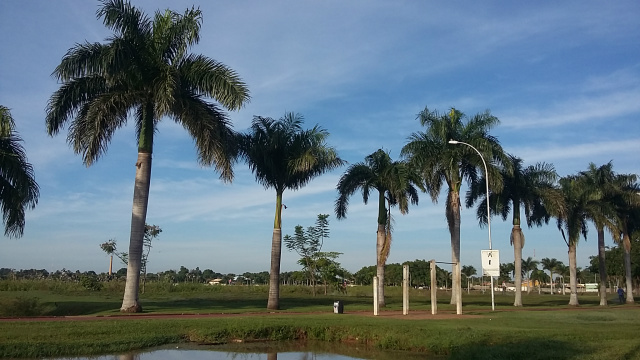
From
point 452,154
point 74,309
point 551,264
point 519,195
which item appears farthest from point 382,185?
point 551,264

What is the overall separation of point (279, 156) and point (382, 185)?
25.3 ft

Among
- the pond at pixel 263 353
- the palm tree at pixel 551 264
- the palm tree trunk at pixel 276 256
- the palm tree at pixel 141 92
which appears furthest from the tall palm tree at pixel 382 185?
the palm tree at pixel 551 264

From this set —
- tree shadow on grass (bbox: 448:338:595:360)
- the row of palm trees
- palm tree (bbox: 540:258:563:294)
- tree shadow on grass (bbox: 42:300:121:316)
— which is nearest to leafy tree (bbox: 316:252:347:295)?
the row of palm trees

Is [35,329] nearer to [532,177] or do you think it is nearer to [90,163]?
[90,163]

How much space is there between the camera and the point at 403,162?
3891cm

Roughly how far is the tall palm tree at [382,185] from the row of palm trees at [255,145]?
7cm

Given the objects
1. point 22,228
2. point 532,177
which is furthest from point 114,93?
point 532,177

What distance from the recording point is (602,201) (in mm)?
49000

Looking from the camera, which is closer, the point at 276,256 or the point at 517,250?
the point at 276,256

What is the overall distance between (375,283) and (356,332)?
334 inches

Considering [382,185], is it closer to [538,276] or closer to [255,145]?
[255,145]

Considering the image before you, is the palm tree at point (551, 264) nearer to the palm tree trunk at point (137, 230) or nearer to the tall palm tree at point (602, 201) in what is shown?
the tall palm tree at point (602, 201)

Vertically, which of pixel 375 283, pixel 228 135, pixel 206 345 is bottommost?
pixel 206 345

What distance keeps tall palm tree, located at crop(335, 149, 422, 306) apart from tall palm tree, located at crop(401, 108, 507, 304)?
57.1 inches
